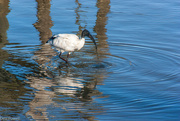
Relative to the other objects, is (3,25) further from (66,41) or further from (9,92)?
(9,92)

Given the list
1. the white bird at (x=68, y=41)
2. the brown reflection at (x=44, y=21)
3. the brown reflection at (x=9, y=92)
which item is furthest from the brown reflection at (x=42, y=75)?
the white bird at (x=68, y=41)

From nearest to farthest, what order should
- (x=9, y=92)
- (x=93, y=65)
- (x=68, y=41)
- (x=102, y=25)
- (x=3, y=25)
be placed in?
(x=9, y=92) < (x=93, y=65) < (x=68, y=41) < (x=3, y=25) < (x=102, y=25)

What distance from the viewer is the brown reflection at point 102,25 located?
35.8ft

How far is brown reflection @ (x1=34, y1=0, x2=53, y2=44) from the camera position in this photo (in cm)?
1191

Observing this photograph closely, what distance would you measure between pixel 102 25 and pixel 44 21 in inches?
82.7

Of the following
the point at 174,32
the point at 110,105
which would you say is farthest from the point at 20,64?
the point at 174,32

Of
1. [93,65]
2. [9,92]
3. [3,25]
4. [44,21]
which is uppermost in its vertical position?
[44,21]

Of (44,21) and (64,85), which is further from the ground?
(44,21)

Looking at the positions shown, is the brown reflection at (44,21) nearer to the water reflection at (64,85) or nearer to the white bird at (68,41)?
the water reflection at (64,85)

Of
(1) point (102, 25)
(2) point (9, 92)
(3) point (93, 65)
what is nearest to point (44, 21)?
(1) point (102, 25)

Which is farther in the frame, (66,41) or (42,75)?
(66,41)

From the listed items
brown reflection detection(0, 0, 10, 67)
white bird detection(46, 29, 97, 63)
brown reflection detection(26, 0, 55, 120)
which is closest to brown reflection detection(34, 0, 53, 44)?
brown reflection detection(26, 0, 55, 120)

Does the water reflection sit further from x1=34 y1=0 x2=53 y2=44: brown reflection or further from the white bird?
x1=34 y1=0 x2=53 y2=44: brown reflection

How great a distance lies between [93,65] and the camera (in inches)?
374
